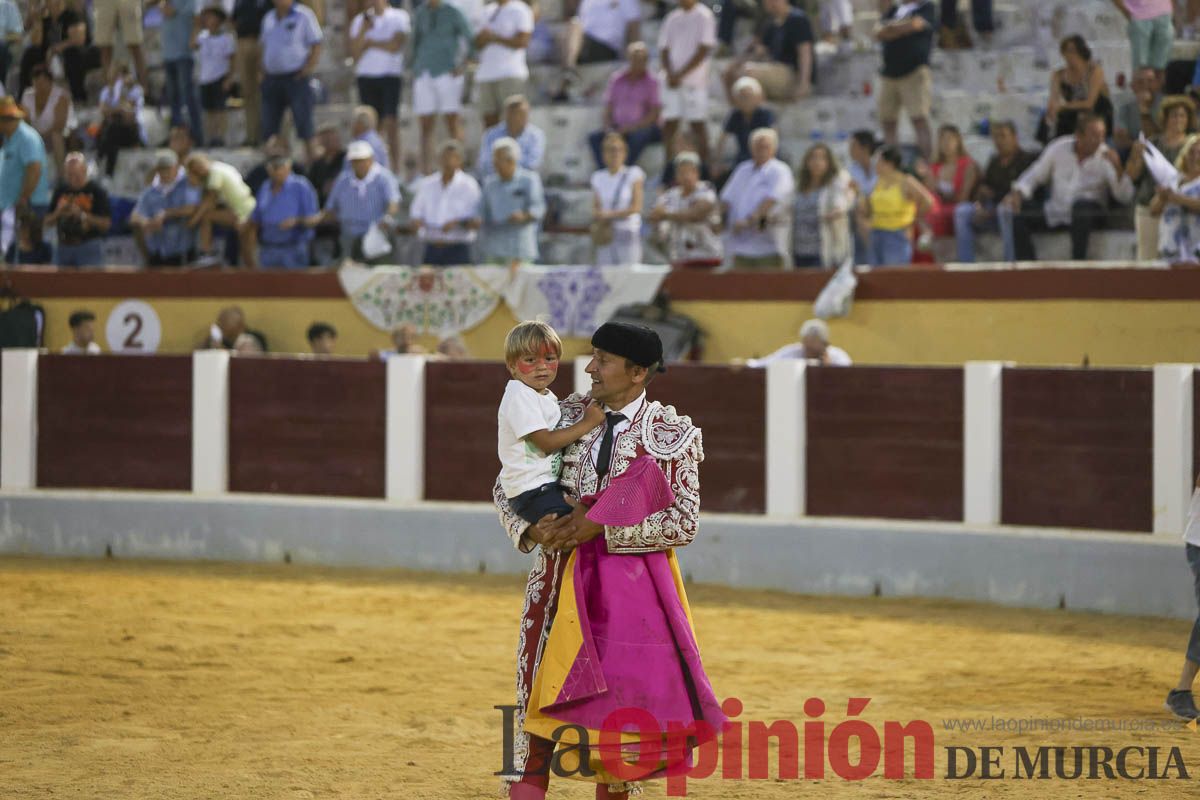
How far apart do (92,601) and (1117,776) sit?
5572mm

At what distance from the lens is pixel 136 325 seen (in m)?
13.5

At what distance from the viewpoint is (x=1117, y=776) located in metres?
5.51

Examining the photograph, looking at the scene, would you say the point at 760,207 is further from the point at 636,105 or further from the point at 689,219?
the point at 636,105

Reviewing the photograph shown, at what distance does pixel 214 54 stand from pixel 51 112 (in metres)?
1.49

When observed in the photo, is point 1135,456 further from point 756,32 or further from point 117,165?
point 117,165

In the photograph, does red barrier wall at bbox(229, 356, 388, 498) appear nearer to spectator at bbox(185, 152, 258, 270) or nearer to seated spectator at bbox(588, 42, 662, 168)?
spectator at bbox(185, 152, 258, 270)

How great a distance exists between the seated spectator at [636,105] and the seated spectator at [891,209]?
87.5 inches

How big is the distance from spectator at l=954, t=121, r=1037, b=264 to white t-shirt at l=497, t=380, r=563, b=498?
7.28 meters

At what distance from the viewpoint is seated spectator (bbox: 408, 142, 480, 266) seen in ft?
40.2

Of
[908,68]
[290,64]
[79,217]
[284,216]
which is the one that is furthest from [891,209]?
[79,217]

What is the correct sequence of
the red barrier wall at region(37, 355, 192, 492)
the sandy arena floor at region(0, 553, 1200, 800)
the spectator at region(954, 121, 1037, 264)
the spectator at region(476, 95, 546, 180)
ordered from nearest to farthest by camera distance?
the sandy arena floor at region(0, 553, 1200, 800) < the spectator at region(954, 121, 1037, 264) < the red barrier wall at region(37, 355, 192, 492) < the spectator at region(476, 95, 546, 180)

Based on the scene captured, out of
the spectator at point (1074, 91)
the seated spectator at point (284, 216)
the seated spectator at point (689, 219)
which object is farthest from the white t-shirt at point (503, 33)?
the spectator at point (1074, 91)

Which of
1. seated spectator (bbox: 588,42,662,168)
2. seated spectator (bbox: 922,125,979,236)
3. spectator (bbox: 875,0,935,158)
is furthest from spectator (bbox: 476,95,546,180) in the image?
seated spectator (bbox: 922,125,979,236)

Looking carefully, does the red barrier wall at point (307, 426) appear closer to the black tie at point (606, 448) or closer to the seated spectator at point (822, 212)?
the seated spectator at point (822, 212)
